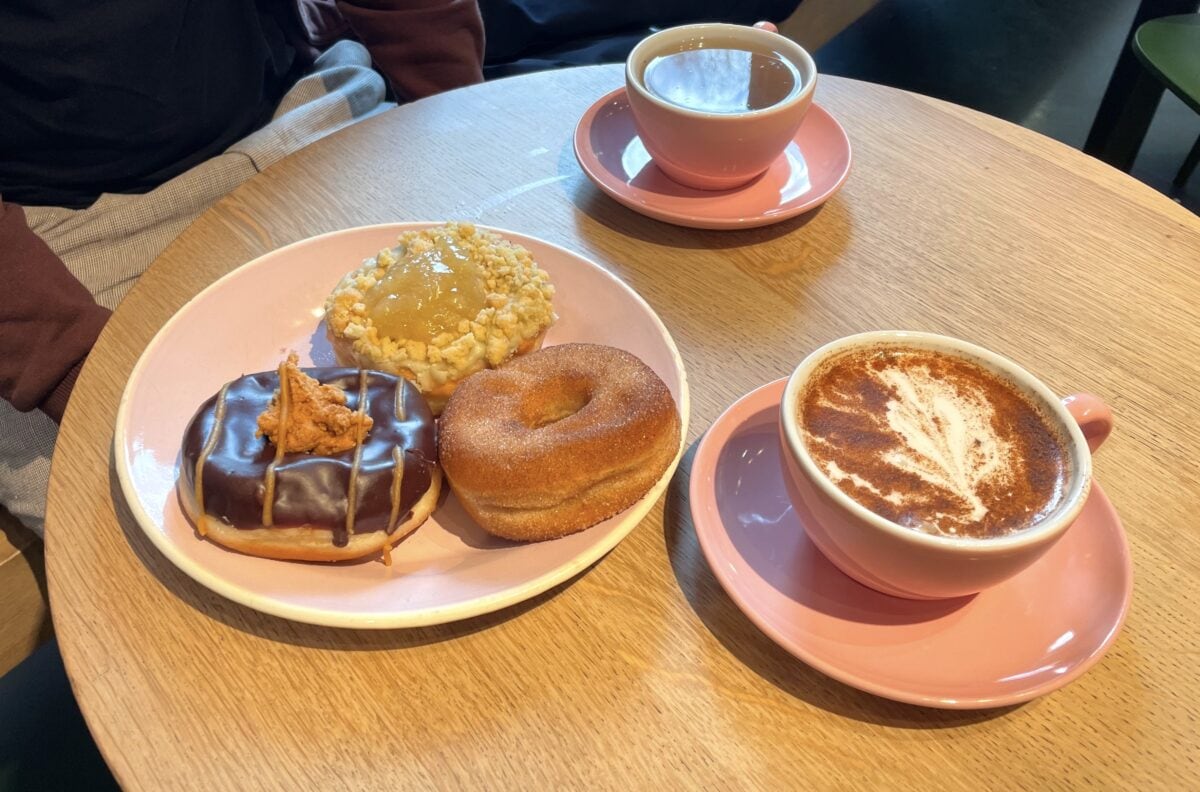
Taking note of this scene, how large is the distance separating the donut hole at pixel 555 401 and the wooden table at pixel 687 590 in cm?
14

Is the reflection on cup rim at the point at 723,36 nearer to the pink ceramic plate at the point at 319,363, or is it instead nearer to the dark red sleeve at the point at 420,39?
the pink ceramic plate at the point at 319,363

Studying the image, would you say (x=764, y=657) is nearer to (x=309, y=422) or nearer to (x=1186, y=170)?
(x=309, y=422)

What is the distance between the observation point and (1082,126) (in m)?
3.46

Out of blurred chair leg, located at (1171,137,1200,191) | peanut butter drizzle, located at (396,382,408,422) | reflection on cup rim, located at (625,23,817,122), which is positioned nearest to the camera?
peanut butter drizzle, located at (396,382,408,422)

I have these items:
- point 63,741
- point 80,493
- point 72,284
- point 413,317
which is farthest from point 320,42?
point 63,741

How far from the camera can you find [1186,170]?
3158mm

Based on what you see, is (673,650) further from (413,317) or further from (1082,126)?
(1082,126)

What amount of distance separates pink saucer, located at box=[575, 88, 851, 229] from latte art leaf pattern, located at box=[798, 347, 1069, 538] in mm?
498

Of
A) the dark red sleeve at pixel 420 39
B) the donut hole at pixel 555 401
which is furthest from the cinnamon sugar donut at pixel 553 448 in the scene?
the dark red sleeve at pixel 420 39

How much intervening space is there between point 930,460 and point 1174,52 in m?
2.26

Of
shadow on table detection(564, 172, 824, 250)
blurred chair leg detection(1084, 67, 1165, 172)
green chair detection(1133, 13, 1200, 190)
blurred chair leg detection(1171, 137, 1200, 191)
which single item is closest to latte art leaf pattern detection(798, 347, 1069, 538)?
shadow on table detection(564, 172, 824, 250)

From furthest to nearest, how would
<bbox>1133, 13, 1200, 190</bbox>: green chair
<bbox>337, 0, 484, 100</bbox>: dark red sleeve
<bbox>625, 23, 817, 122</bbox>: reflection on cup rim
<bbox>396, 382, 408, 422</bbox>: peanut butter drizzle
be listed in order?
<bbox>1133, 13, 1200, 190</bbox>: green chair < <bbox>337, 0, 484, 100</bbox>: dark red sleeve < <bbox>625, 23, 817, 122</bbox>: reflection on cup rim < <bbox>396, 382, 408, 422</bbox>: peanut butter drizzle

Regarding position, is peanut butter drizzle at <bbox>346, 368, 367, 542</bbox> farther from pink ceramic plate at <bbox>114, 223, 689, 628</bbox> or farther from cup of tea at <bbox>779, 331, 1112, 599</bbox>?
cup of tea at <bbox>779, 331, 1112, 599</bbox>

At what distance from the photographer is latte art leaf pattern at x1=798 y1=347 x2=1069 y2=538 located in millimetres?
734
